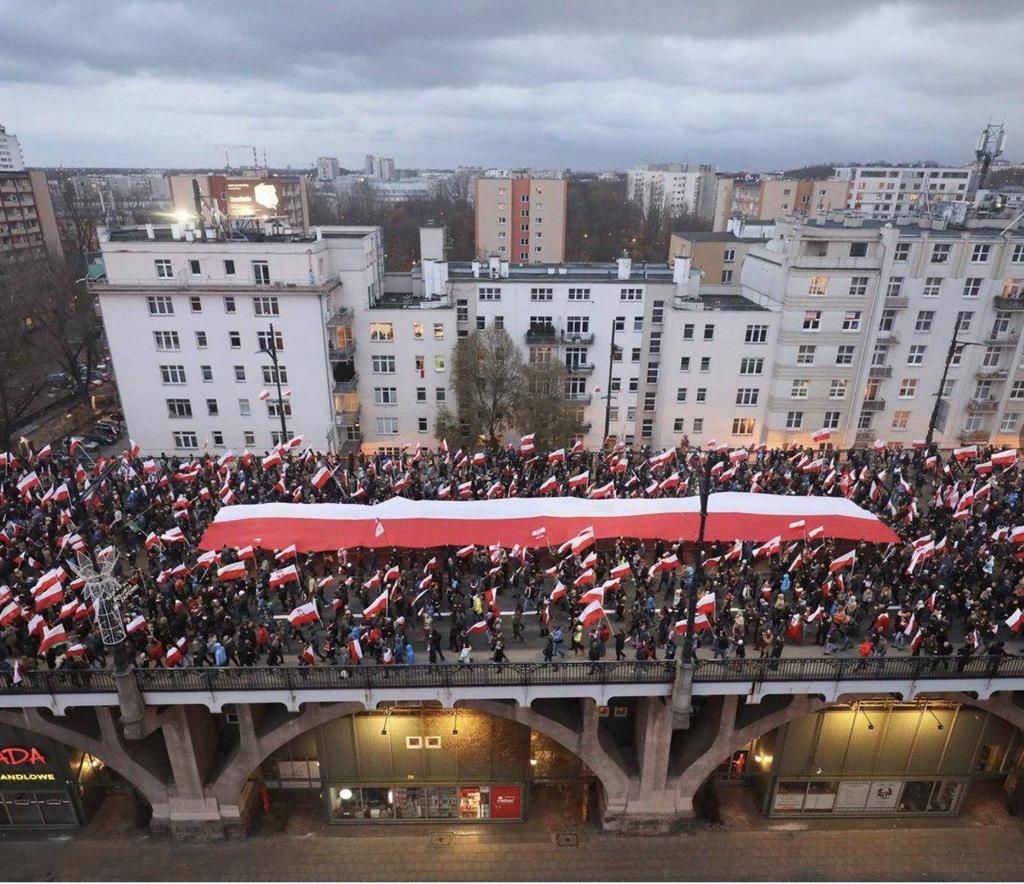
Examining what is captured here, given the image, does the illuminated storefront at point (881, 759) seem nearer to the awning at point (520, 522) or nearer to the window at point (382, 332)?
the awning at point (520, 522)

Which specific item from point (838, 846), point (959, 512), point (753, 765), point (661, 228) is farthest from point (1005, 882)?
point (661, 228)

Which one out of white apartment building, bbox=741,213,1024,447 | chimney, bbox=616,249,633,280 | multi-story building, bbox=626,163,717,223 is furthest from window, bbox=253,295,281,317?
multi-story building, bbox=626,163,717,223

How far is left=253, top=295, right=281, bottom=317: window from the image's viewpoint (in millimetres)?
43438

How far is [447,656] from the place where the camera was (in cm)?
2245

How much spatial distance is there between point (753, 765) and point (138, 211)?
447ft

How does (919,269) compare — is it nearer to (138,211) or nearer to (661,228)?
(661,228)

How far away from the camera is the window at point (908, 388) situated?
156ft

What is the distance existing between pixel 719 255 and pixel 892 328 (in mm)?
15821

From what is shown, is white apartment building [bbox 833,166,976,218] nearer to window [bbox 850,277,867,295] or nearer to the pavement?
window [bbox 850,277,867,295]

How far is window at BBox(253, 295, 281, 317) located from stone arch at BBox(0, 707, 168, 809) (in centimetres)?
2709

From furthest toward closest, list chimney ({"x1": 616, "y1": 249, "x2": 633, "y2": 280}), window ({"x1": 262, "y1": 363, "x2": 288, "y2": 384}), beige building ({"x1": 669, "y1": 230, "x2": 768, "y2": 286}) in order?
beige building ({"x1": 669, "y1": 230, "x2": 768, "y2": 286}) → chimney ({"x1": 616, "y1": 249, "x2": 633, "y2": 280}) → window ({"x1": 262, "y1": 363, "x2": 288, "y2": 384})

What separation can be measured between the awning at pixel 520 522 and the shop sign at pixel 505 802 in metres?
9.47

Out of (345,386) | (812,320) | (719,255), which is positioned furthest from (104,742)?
(719,255)

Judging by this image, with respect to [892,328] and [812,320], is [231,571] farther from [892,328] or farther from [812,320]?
[892,328]
